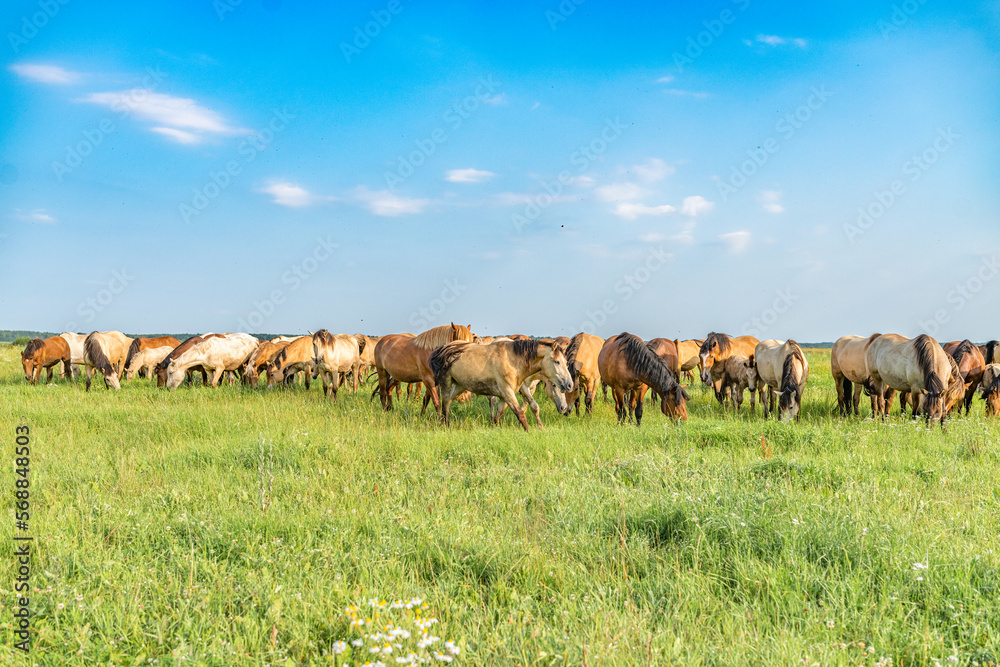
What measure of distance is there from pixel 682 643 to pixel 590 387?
11.4 m

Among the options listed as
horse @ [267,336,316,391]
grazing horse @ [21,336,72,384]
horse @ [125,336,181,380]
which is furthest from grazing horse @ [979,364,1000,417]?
grazing horse @ [21,336,72,384]

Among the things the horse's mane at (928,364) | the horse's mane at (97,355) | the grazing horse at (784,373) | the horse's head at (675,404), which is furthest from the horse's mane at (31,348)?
the horse's mane at (928,364)

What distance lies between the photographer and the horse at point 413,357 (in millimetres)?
13117

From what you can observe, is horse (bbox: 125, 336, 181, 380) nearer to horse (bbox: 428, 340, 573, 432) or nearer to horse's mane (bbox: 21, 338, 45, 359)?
horse's mane (bbox: 21, 338, 45, 359)

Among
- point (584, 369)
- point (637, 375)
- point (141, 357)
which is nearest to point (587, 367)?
point (584, 369)

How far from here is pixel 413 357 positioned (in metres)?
13.7

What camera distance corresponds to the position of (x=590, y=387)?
14508 millimetres

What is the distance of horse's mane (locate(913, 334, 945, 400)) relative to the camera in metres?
10.7

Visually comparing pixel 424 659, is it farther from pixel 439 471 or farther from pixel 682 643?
pixel 439 471

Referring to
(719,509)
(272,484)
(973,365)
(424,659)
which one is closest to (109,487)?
(272,484)

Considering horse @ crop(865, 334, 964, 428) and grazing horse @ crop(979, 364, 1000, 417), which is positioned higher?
horse @ crop(865, 334, 964, 428)

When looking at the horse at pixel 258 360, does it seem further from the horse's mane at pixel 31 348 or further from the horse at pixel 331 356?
the horse's mane at pixel 31 348

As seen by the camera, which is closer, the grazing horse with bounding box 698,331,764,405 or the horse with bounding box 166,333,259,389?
the grazing horse with bounding box 698,331,764,405

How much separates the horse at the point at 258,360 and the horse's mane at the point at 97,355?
4.06 m
